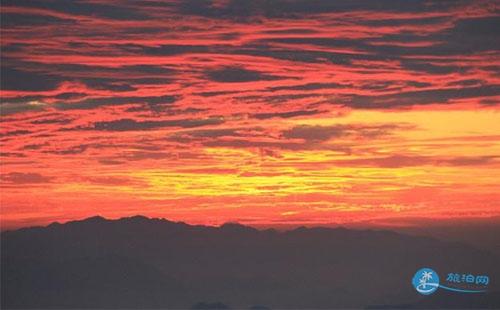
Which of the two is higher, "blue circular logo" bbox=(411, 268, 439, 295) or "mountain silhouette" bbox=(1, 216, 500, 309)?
"mountain silhouette" bbox=(1, 216, 500, 309)

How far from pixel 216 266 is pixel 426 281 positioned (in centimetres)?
346

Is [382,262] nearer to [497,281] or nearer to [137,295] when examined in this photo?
[497,281]

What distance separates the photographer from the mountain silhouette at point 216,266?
550 inches

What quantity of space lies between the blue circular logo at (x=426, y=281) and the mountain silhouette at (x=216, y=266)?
0.79ft

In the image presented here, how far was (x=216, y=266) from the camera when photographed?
15.2 metres

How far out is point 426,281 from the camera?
43.1ft

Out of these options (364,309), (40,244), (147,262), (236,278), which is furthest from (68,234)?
(364,309)

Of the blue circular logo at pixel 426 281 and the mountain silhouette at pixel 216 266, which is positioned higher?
the mountain silhouette at pixel 216 266

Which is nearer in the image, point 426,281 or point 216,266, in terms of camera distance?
point 426,281

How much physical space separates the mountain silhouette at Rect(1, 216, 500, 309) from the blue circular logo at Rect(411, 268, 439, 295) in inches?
9.5

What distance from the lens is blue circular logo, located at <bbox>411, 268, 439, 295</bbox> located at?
13086mm

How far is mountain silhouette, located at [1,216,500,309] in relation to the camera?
45.8ft

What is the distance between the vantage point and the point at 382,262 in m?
14.1

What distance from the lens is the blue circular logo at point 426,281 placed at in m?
13.1
